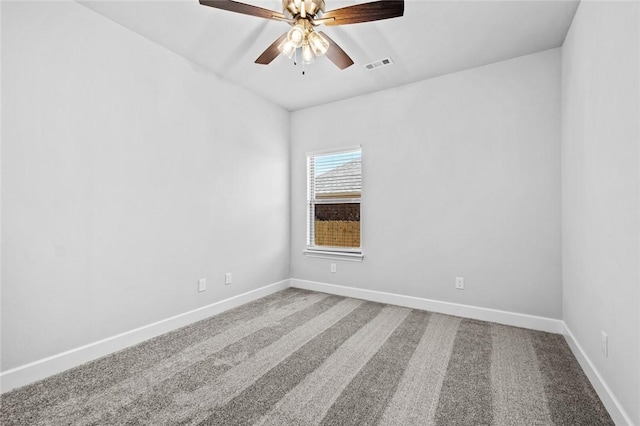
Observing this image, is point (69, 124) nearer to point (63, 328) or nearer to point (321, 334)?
point (63, 328)

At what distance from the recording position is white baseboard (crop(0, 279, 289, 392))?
188 centimetres

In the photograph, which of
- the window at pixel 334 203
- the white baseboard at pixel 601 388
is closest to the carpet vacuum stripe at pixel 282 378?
the window at pixel 334 203

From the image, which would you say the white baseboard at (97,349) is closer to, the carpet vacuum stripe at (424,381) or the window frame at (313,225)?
the window frame at (313,225)

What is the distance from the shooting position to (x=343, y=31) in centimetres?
253

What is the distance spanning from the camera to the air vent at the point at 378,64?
3.00m

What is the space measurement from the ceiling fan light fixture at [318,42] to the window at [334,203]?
1.93 meters

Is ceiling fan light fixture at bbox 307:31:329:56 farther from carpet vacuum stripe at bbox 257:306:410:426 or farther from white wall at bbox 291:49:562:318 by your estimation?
carpet vacuum stripe at bbox 257:306:410:426

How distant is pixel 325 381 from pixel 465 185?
248 cm

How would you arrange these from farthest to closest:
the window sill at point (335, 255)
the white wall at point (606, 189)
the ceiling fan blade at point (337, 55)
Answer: the window sill at point (335, 255) → the ceiling fan blade at point (337, 55) → the white wall at point (606, 189)

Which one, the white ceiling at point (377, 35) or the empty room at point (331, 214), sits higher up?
the white ceiling at point (377, 35)

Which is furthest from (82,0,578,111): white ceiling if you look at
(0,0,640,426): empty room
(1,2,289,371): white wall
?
(1,2,289,371): white wall

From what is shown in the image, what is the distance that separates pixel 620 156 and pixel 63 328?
371cm

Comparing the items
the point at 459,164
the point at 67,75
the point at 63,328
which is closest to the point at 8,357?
the point at 63,328

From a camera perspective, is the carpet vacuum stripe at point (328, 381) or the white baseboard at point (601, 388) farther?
the carpet vacuum stripe at point (328, 381)
